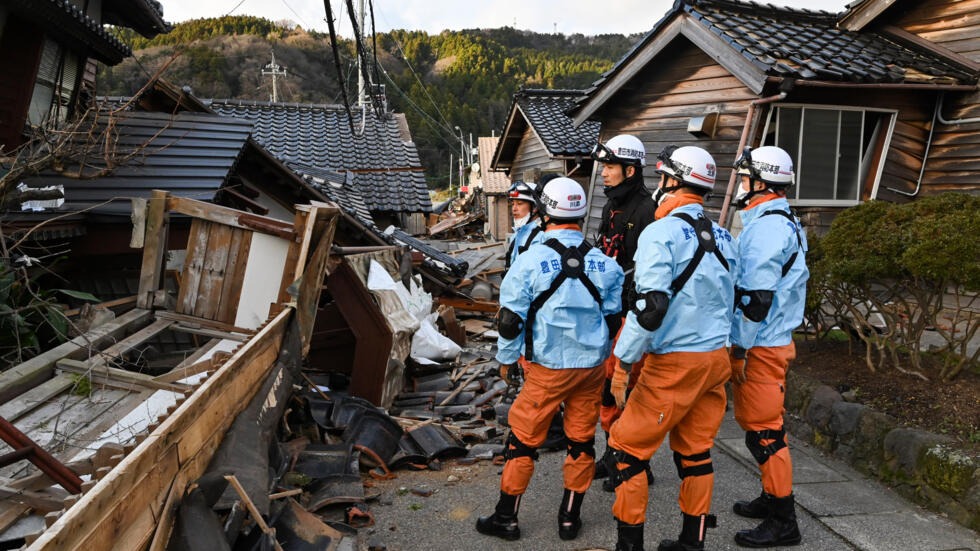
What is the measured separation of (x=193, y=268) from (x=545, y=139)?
1190 cm

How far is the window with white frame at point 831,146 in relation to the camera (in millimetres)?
7867

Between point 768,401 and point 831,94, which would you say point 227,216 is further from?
point 831,94

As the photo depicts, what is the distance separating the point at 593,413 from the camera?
4.04 m

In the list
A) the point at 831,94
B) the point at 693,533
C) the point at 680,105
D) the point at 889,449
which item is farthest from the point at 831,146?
the point at 693,533

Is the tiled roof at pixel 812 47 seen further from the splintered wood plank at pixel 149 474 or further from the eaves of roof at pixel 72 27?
the eaves of roof at pixel 72 27

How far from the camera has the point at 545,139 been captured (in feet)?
53.9

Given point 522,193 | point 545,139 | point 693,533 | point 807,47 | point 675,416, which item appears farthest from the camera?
point 545,139

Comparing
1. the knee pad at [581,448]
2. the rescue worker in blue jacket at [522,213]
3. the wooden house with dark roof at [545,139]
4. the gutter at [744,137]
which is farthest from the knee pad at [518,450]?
the wooden house with dark roof at [545,139]

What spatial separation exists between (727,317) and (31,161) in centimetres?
564

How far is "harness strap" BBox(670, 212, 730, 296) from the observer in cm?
345

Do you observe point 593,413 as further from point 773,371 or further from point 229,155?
point 229,155

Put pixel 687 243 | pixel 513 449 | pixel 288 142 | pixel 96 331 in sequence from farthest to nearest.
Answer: pixel 288 142 → pixel 96 331 → pixel 513 449 → pixel 687 243

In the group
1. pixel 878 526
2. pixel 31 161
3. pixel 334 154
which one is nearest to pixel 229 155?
pixel 31 161

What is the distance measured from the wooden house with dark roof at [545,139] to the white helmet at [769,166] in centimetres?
1078
